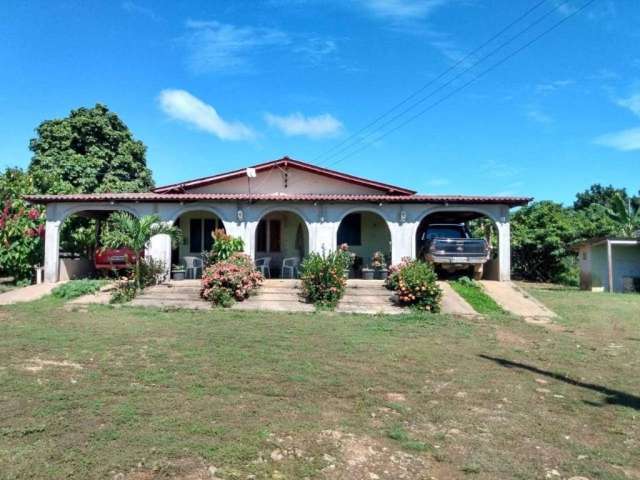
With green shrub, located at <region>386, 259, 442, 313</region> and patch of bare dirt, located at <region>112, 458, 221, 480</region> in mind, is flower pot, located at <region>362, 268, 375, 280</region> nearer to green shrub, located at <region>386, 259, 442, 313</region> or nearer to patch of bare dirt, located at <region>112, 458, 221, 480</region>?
green shrub, located at <region>386, 259, 442, 313</region>

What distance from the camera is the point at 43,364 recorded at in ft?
23.0

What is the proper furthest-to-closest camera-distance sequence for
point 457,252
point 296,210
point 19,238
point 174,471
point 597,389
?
point 19,238, point 296,210, point 457,252, point 597,389, point 174,471

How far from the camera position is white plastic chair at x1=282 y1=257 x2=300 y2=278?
58.6 feet

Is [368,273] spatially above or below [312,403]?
above

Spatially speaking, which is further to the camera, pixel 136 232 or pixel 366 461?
pixel 136 232

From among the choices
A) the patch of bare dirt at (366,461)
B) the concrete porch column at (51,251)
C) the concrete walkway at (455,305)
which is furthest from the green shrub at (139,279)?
the patch of bare dirt at (366,461)

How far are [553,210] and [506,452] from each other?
26514 millimetres

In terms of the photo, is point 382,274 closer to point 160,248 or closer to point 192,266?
point 192,266

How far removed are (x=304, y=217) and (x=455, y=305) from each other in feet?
20.5

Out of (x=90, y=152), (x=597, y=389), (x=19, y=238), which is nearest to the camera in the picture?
(x=597, y=389)

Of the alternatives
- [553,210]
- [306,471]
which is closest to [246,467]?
[306,471]

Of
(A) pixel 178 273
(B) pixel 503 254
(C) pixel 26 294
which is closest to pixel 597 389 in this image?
(B) pixel 503 254

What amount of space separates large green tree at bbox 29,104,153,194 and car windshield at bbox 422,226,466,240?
63.3ft

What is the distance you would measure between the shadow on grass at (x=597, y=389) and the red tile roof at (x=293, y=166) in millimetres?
12072
